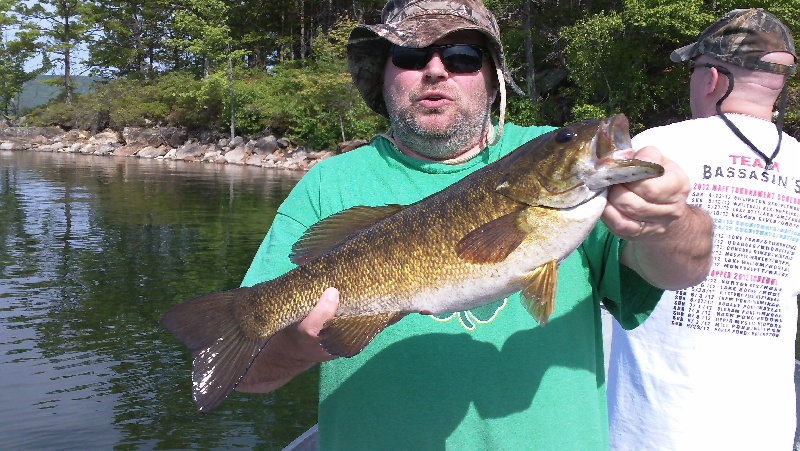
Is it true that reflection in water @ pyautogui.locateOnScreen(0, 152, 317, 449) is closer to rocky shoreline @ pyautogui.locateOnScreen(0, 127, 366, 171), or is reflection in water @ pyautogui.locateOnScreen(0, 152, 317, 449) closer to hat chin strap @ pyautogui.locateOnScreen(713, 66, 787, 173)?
hat chin strap @ pyautogui.locateOnScreen(713, 66, 787, 173)

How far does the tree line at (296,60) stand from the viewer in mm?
30156

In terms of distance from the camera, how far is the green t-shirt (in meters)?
2.70

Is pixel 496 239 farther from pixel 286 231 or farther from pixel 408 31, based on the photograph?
pixel 408 31

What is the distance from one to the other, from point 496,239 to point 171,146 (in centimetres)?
5184

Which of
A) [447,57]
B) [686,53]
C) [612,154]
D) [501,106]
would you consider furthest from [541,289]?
[686,53]

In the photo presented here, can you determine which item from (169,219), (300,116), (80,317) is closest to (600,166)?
(80,317)

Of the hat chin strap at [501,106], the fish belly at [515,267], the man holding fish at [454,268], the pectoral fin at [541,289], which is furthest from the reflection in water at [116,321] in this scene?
the pectoral fin at [541,289]

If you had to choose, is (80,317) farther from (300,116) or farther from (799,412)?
(300,116)

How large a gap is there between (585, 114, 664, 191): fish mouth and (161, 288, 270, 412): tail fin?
1321mm

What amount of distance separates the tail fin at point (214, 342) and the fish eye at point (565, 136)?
1.27 m

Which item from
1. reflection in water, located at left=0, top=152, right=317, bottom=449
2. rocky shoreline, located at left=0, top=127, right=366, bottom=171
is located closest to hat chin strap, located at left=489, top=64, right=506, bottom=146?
reflection in water, located at left=0, top=152, right=317, bottom=449

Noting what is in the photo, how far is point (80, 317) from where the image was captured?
432 inches

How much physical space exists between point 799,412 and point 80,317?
10.1 meters

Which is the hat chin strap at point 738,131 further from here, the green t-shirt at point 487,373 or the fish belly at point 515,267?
the fish belly at point 515,267
